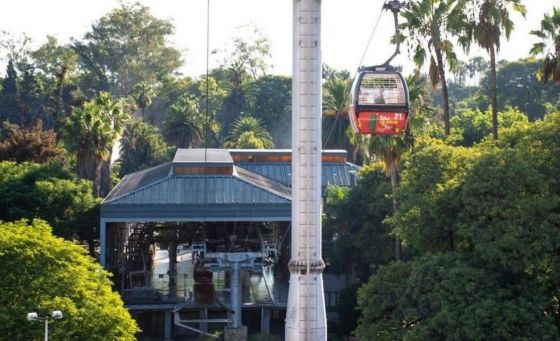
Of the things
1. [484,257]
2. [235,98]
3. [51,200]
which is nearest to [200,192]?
[51,200]

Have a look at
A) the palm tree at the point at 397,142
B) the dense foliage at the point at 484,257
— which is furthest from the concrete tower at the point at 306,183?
the palm tree at the point at 397,142

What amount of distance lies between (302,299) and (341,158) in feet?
146

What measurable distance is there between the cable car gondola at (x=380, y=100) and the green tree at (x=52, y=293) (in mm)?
13362

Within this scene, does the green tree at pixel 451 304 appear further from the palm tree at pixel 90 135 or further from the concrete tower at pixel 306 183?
the palm tree at pixel 90 135

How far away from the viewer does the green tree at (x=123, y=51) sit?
128 m

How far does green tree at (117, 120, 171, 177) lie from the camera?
8575 cm

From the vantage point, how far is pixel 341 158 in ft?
213

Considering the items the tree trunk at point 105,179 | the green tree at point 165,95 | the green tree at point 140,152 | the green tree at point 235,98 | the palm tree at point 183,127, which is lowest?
the tree trunk at point 105,179

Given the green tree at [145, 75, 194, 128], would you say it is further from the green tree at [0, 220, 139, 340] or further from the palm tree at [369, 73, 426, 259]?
the green tree at [0, 220, 139, 340]

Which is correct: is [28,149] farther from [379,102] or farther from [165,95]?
[165,95]

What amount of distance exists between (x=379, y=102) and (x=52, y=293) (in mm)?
15096

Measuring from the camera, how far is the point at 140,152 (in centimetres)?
8638

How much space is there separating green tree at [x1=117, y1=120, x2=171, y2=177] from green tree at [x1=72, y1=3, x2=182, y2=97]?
133ft

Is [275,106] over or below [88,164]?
over
